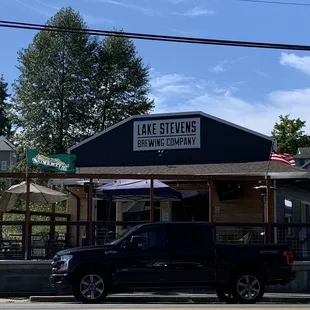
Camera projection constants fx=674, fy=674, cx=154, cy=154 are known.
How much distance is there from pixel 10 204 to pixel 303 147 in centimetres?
6078

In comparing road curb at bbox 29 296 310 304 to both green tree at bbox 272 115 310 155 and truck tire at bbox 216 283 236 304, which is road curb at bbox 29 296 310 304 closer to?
truck tire at bbox 216 283 236 304

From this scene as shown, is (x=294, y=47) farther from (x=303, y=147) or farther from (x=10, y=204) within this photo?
(x=303, y=147)

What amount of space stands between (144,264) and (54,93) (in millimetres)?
41178

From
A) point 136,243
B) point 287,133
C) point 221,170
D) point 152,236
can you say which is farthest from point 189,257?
point 287,133

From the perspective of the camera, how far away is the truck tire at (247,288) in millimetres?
16344

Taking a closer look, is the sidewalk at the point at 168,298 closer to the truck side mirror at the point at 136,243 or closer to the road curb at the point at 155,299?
the road curb at the point at 155,299

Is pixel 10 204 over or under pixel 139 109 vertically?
under

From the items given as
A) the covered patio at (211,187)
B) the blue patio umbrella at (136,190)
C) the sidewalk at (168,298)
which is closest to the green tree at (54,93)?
the covered patio at (211,187)

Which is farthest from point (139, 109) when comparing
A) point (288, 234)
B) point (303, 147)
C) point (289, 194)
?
point (288, 234)

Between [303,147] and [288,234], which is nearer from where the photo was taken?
[288,234]

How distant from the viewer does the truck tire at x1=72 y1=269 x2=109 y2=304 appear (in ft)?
52.4

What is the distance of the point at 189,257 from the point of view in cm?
1633

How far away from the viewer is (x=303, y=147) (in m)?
79.5

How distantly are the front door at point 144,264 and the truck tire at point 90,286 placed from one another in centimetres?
40
